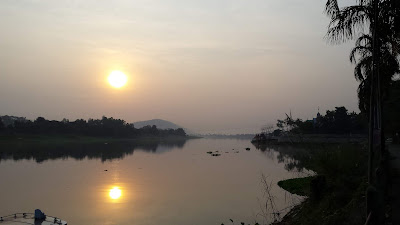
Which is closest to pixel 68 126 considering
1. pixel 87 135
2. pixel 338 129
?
pixel 87 135

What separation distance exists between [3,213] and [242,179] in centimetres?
2548

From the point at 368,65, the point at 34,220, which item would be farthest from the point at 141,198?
the point at 368,65

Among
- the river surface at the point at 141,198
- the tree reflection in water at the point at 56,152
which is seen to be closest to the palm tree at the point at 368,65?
the river surface at the point at 141,198

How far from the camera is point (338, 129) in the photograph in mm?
95562

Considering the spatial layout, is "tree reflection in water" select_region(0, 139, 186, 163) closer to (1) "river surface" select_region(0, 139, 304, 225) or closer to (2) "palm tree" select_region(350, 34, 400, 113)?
(1) "river surface" select_region(0, 139, 304, 225)

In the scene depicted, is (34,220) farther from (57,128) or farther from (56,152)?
(57,128)

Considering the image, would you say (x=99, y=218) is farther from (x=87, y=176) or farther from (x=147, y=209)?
(x=87, y=176)

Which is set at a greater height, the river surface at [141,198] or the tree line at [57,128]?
the tree line at [57,128]

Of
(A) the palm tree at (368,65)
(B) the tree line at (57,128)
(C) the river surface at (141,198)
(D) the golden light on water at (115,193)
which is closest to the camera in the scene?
(A) the palm tree at (368,65)

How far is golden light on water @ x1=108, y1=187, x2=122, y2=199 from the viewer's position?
1246 inches

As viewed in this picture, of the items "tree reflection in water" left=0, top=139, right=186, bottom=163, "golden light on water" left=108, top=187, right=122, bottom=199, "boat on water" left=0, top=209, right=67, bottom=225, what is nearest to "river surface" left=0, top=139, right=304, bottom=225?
"golden light on water" left=108, top=187, right=122, bottom=199

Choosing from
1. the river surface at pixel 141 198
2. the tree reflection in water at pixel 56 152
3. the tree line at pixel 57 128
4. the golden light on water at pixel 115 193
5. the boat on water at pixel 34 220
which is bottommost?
the golden light on water at pixel 115 193

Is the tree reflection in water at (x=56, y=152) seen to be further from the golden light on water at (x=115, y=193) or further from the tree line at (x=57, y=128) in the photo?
the golden light on water at (x=115, y=193)

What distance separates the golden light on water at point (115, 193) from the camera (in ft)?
104
